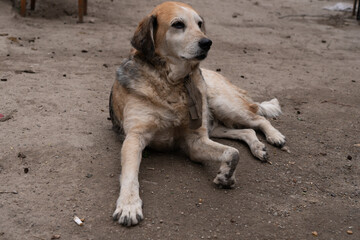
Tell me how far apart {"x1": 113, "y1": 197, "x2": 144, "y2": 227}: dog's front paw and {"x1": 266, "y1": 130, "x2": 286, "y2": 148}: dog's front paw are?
184 centimetres

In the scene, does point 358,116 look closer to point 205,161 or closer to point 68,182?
point 205,161

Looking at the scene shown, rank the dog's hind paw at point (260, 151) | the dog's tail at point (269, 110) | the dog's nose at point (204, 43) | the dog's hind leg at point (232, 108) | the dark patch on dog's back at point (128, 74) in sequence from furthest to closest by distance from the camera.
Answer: the dog's tail at point (269, 110)
the dog's hind leg at point (232, 108)
the dog's hind paw at point (260, 151)
the dark patch on dog's back at point (128, 74)
the dog's nose at point (204, 43)

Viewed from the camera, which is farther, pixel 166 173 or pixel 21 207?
pixel 166 173

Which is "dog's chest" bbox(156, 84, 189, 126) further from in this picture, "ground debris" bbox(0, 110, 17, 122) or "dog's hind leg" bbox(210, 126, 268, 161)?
"ground debris" bbox(0, 110, 17, 122)

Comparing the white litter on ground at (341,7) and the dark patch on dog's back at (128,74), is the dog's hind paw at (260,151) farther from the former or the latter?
the white litter on ground at (341,7)

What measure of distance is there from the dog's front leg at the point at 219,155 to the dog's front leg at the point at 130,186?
0.48 meters

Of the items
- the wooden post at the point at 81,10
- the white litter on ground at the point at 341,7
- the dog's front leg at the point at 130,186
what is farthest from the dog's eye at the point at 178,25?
the white litter on ground at the point at 341,7

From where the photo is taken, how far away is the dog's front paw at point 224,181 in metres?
3.48

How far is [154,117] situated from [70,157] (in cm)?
81

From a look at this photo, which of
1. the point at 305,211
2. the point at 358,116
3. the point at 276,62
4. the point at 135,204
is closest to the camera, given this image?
the point at 135,204

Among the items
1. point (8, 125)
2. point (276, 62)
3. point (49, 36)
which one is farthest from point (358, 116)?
point (49, 36)

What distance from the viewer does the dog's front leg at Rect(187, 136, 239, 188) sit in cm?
347

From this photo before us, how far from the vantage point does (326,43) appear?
915 centimetres

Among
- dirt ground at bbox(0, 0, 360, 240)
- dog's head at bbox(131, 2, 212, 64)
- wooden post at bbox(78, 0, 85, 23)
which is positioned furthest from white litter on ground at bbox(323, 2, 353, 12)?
dog's head at bbox(131, 2, 212, 64)
